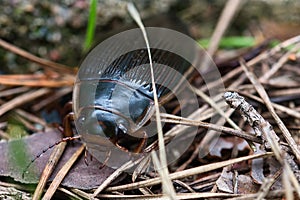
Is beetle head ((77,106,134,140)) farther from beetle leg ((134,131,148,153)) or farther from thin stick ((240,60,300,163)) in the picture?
thin stick ((240,60,300,163))

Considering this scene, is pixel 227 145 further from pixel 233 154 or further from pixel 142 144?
pixel 142 144

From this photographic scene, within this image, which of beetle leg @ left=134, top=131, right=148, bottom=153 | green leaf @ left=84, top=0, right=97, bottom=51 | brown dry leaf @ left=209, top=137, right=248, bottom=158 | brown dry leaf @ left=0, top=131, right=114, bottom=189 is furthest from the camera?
green leaf @ left=84, top=0, right=97, bottom=51

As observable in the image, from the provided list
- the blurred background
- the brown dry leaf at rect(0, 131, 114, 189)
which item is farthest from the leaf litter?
the blurred background

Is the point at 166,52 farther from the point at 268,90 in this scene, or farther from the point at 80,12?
the point at 80,12

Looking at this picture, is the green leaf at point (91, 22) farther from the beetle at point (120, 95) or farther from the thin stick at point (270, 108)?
the thin stick at point (270, 108)

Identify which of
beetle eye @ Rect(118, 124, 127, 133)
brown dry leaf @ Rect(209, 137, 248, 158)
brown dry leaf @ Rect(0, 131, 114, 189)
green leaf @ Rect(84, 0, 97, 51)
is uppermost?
green leaf @ Rect(84, 0, 97, 51)

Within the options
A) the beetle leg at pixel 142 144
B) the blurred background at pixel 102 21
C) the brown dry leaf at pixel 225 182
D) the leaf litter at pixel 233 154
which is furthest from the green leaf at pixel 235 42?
the brown dry leaf at pixel 225 182
